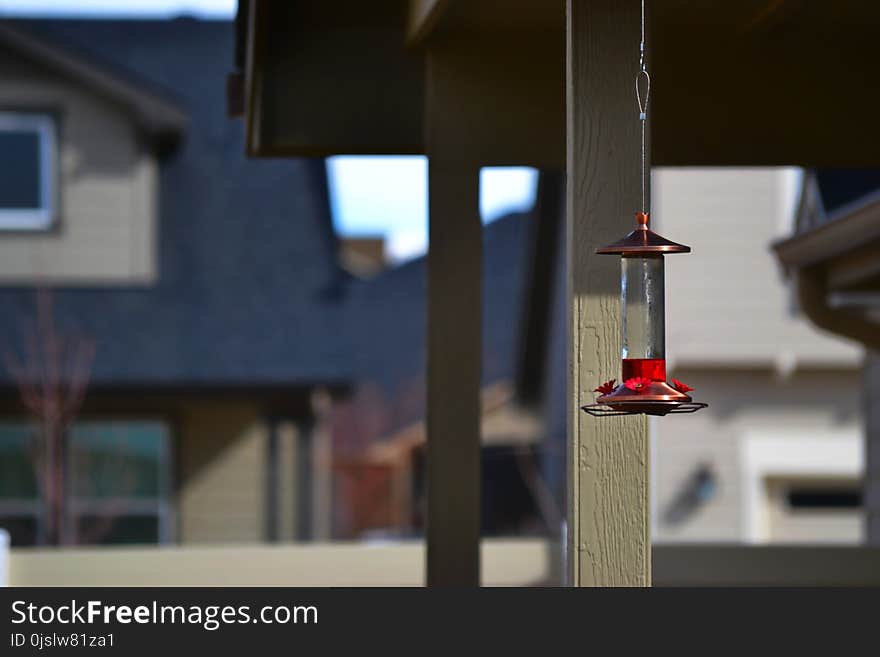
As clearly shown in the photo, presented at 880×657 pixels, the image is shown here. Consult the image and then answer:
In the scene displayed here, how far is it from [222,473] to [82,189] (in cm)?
280

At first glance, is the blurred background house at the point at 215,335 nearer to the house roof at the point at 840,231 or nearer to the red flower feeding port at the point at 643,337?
the house roof at the point at 840,231

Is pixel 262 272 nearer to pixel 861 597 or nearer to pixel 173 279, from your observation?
pixel 173 279

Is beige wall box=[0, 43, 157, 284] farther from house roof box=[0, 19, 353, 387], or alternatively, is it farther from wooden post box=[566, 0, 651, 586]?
wooden post box=[566, 0, 651, 586]

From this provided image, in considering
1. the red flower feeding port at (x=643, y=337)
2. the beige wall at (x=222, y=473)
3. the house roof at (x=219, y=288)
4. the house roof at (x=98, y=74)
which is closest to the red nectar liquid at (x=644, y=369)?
the red flower feeding port at (x=643, y=337)

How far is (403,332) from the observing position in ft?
82.7

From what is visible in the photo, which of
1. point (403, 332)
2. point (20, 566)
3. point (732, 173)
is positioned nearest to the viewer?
point (20, 566)

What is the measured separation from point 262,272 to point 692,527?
14.6 ft

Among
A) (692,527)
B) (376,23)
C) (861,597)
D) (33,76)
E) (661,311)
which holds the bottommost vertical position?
(692,527)

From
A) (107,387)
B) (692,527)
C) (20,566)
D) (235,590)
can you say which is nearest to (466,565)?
(235,590)

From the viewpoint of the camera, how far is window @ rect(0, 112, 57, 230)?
13570mm

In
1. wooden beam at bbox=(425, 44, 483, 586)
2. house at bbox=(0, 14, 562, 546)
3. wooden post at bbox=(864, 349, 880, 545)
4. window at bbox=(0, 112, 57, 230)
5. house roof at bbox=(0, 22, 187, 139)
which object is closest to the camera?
wooden beam at bbox=(425, 44, 483, 586)

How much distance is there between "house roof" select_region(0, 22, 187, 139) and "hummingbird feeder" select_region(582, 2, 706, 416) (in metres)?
10.2

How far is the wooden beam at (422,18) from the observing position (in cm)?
502

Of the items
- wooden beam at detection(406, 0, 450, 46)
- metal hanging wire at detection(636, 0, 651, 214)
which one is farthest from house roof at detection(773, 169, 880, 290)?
metal hanging wire at detection(636, 0, 651, 214)
